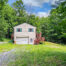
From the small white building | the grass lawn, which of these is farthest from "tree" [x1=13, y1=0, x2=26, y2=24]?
the small white building

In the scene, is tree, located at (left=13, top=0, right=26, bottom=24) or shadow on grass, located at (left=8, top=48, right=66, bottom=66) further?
tree, located at (left=13, top=0, right=26, bottom=24)

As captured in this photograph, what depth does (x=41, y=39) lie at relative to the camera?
16500 mm

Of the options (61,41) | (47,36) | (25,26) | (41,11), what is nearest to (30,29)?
(25,26)

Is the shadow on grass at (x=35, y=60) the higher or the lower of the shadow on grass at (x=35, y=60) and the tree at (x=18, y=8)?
the lower

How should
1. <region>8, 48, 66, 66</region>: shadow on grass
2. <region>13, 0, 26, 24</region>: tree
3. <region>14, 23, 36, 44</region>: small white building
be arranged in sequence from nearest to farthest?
<region>8, 48, 66, 66</region>: shadow on grass, <region>13, 0, 26, 24</region>: tree, <region>14, 23, 36, 44</region>: small white building

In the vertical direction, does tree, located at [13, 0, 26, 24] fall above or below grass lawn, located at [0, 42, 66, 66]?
above

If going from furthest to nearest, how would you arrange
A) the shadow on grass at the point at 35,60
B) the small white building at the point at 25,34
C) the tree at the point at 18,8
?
1. the small white building at the point at 25,34
2. the tree at the point at 18,8
3. the shadow on grass at the point at 35,60

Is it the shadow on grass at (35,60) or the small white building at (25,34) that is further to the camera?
the small white building at (25,34)

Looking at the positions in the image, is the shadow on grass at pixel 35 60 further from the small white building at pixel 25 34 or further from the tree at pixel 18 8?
the small white building at pixel 25 34

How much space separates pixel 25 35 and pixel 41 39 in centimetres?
350

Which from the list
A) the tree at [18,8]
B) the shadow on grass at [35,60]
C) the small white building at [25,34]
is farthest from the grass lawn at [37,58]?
the small white building at [25,34]

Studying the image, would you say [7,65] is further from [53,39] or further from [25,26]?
[53,39]

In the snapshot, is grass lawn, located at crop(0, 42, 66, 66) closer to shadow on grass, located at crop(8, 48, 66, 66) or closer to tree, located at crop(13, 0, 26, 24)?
shadow on grass, located at crop(8, 48, 66, 66)

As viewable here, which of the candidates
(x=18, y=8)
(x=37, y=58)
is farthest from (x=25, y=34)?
(x=37, y=58)
